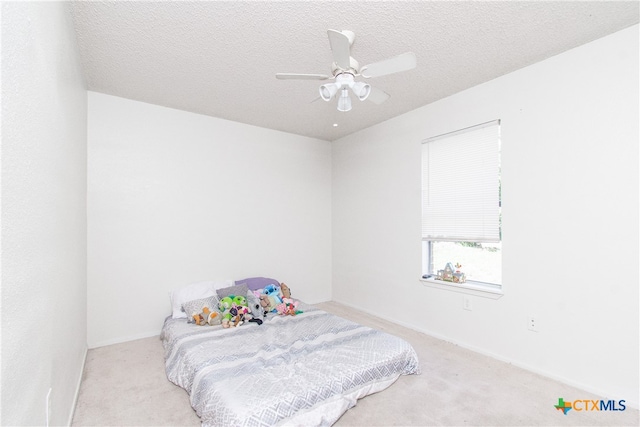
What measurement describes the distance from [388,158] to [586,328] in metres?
2.65

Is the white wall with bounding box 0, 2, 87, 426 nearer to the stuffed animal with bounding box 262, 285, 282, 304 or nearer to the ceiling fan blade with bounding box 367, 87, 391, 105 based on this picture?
the ceiling fan blade with bounding box 367, 87, 391, 105

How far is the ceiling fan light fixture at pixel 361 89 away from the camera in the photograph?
209 centimetres

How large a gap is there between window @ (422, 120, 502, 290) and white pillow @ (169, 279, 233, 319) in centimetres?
255

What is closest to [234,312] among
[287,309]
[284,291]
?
[287,309]

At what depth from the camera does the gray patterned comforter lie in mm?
1880

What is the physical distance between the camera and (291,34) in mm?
2293

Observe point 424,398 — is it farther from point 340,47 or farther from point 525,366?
point 340,47

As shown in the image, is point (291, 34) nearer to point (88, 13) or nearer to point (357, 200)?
point (88, 13)

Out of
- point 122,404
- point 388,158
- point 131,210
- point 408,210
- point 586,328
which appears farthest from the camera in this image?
point 388,158

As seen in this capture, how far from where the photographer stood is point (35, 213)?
1175 millimetres

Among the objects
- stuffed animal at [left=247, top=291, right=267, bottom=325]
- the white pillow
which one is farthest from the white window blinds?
the white pillow

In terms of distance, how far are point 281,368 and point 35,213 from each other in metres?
1.74

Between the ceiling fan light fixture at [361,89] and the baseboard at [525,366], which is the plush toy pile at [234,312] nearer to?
the baseboard at [525,366]

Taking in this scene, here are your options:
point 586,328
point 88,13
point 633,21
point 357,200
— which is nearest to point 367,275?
point 357,200
